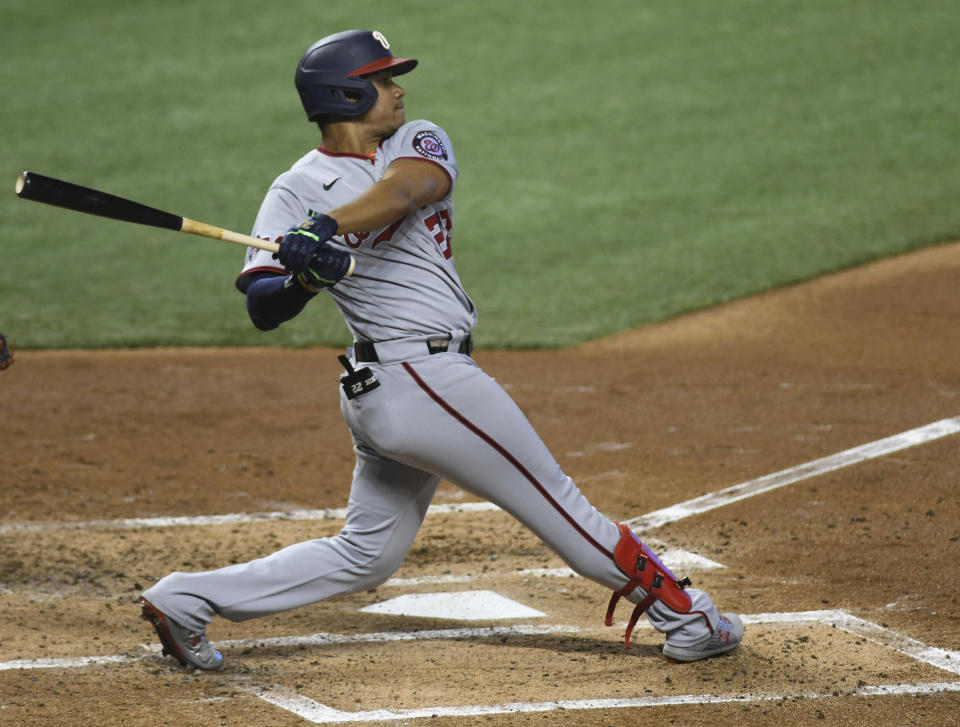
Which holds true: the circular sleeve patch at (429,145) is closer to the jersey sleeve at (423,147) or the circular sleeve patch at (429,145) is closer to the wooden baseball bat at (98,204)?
the jersey sleeve at (423,147)

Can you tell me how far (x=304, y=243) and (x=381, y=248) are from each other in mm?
433

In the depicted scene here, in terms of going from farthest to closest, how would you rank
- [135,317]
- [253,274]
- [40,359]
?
[135,317] < [40,359] < [253,274]

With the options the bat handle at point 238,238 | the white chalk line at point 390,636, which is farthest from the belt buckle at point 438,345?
the white chalk line at point 390,636

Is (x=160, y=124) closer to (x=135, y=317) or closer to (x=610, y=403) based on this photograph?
(x=135, y=317)

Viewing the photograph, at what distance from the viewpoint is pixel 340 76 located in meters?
3.64

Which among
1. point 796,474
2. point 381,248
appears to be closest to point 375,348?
point 381,248

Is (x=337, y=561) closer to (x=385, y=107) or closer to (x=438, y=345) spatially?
(x=438, y=345)

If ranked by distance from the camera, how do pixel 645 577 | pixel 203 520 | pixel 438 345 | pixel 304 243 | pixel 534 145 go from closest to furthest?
pixel 304 243, pixel 438 345, pixel 645 577, pixel 203 520, pixel 534 145

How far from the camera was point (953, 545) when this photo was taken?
484 cm

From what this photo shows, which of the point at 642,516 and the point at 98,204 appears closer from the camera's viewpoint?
the point at 98,204

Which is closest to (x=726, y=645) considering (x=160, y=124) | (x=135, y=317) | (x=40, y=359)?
(x=40, y=359)

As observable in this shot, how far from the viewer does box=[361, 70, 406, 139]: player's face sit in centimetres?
371

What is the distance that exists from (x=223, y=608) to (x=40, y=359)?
17.4 ft

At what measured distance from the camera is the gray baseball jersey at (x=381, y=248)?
12.0 feet
